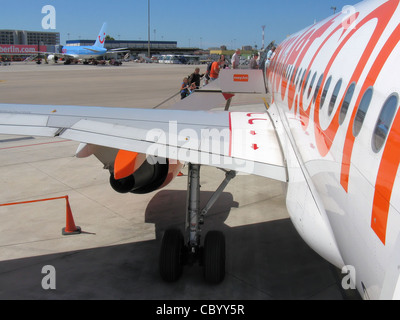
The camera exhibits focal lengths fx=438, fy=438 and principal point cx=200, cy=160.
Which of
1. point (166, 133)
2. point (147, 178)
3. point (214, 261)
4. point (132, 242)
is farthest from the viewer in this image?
point (132, 242)

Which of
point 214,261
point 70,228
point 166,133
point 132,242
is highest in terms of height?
point 166,133

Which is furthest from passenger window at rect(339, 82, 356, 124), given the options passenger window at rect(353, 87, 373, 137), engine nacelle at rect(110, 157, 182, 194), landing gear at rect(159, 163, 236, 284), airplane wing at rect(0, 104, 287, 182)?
engine nacelle at rect(110, 157, 182, 194)

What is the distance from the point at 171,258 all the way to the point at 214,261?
61 cm

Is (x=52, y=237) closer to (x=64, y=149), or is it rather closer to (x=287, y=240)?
(x=287, y=240)

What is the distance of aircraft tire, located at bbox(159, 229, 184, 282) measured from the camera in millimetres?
6180

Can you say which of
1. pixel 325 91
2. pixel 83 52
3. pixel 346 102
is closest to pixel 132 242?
pixel 325 91

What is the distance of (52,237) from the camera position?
7691mm

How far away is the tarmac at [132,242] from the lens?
6.05m

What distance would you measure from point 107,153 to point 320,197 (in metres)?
3.39

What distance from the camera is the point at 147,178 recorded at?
659cm

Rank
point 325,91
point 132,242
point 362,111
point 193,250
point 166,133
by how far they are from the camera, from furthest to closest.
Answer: point 132,242, point 193,250, point 166,133, point 325,91, point 362,111

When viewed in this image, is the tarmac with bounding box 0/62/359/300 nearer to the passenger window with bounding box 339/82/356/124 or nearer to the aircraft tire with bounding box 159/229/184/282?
the aircraft tire with bounding box 159/229/184/282

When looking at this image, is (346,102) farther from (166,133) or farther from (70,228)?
(70,228)

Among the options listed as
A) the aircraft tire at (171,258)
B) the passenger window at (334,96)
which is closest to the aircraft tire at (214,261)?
the aircraft tire at (171,258)
